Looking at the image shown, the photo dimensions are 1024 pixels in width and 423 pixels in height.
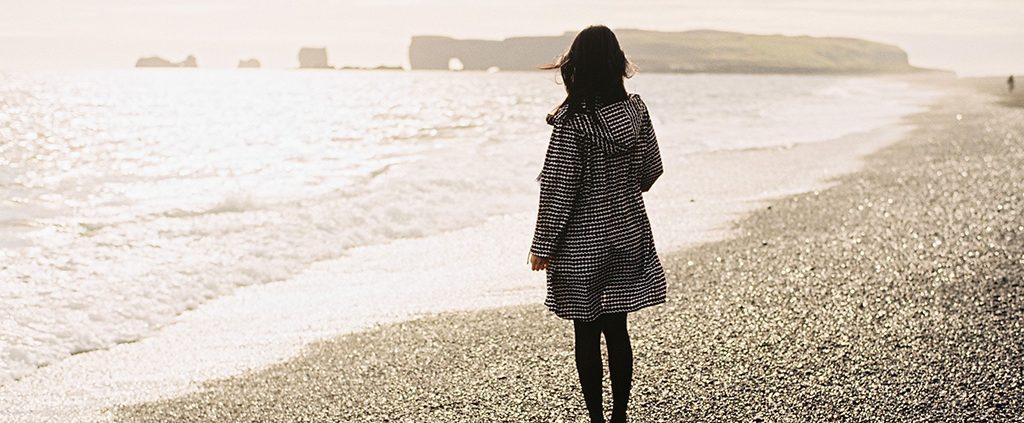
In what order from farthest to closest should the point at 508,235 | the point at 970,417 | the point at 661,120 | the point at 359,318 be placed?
1. the point at 661,120
2. the point at 508,235
3. the point at 359,318
4. the point at 970,417

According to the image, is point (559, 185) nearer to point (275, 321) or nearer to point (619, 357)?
point (619, 357)

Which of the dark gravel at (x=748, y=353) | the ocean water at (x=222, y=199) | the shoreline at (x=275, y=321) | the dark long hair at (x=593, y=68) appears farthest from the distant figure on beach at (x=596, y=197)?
the ocean water at (x=222, y=199)

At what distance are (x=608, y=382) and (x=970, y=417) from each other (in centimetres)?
195

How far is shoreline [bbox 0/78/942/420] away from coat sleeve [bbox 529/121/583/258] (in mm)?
3182

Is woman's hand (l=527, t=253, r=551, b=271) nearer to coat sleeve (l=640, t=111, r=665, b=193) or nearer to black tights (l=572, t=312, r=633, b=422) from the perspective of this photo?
black tights (l=572, t=312, r=633, b=422)

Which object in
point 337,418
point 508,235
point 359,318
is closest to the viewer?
point 337,418

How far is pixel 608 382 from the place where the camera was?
574cm

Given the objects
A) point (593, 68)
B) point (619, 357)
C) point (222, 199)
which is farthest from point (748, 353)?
point (222, 199)

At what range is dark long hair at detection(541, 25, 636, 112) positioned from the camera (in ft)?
13.9

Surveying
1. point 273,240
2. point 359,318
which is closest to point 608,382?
point 359,318

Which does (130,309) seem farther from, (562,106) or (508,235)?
(562,106)

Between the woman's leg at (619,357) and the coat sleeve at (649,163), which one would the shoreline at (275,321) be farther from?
the coat sleeve at (649,163)

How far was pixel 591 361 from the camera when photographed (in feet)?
15.3

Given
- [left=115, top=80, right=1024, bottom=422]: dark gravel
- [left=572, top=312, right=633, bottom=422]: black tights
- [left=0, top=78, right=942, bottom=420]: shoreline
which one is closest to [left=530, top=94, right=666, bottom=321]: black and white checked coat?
[left=572, top=312, right=633, bottom=422]: black tights
